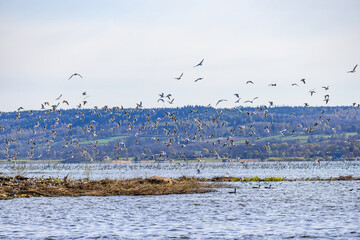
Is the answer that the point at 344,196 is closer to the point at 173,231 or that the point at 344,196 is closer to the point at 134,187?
the point at 134,187

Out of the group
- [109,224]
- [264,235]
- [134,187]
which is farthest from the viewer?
[134,187]

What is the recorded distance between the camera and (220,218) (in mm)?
38094

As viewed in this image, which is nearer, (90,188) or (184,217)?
(184,217)

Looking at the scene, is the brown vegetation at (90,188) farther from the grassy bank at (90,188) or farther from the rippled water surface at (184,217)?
the rippled water surface at (184,217)

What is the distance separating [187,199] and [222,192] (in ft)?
29.2

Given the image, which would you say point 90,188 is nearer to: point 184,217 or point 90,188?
point 90,188

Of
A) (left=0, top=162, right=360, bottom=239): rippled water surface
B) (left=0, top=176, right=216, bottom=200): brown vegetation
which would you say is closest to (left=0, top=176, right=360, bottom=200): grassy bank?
(left=0, top=176, right=216, bottom=200): brown vegetation

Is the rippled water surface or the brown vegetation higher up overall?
the brown vegetation

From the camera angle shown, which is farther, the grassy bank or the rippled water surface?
the grassy bank

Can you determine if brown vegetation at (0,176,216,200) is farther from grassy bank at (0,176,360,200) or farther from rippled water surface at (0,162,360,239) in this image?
rippled water surface at (0,162,360,239)

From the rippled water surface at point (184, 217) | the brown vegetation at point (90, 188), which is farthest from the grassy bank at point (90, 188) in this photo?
the rippled water surface at point (184, 217)

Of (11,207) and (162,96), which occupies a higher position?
(162,96)

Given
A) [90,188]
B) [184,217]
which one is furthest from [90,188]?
[184,217]

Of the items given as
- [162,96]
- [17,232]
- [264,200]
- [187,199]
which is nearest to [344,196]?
[264,200]
